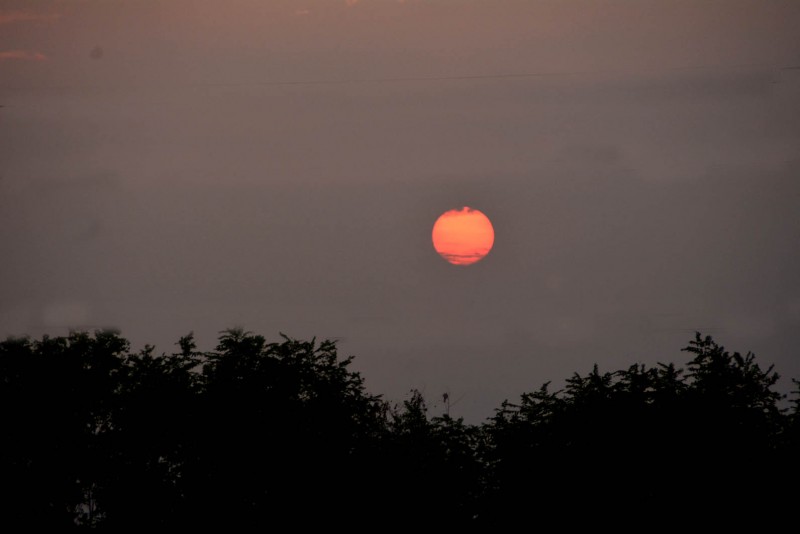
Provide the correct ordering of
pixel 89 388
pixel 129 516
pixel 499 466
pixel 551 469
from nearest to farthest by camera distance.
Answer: pixel 551 469 → pixel 499 466 → pixel 129 516 → pixel 89 388

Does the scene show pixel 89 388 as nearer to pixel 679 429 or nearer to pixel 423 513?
pixel 423 513

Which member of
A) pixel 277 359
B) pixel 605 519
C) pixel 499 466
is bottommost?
pixel 605 519

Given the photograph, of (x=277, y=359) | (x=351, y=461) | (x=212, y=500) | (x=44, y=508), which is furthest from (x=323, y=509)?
(x=44, y=508)

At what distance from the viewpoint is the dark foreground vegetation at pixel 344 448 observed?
121 ft

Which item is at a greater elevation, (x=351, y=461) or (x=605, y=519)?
(x=351, y=461)

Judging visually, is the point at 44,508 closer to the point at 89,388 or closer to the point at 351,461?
the point at 89,388

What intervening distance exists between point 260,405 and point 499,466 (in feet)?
45.3

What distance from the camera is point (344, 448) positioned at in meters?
47.0

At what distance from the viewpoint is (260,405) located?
4981 cm

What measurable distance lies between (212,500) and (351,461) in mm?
7143

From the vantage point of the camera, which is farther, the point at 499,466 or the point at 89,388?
the point at 89,388

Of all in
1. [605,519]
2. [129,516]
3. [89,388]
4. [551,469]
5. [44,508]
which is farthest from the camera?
[89,388]

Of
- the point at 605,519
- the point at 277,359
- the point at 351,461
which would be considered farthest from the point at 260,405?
the point at 605,519

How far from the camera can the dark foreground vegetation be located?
37.0 m
